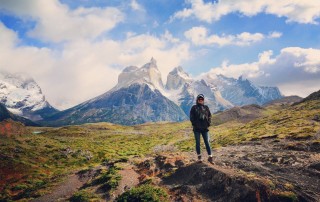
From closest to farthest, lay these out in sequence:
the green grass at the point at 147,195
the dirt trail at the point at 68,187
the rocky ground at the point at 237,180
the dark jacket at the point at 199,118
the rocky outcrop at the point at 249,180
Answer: the rocky outcrop at the point at 249,180, the rocky ground at the point at 237,180, the green grass at the point at 147,195, the dark jacket at the point at 199,118, the dirt trail at the point at 68,187

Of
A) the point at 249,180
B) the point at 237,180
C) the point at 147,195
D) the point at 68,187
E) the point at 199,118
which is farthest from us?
the point at 68,187

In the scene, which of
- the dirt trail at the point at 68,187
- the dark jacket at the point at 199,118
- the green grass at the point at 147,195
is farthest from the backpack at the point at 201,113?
the dirt trail at the point at 68,187

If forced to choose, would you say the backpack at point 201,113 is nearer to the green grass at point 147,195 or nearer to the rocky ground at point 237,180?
the rocky ground at point 237,180

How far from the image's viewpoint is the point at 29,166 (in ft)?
159

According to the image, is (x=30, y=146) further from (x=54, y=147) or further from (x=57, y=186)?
(x=57, y=186)

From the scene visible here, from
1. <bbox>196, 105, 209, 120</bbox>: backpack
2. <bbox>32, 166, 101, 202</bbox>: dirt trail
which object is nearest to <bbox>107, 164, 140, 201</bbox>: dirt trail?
<bbox>32, 166, 101, 202</bbox>: dirt trail

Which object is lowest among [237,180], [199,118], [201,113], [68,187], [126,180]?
[68,187]

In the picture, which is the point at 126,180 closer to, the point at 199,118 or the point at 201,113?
the point at 199,118

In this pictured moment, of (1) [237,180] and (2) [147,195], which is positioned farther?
(2) [147,195]

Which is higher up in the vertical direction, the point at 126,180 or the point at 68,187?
the point at 126,180

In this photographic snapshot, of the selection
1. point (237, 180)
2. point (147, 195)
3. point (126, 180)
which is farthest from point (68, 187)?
point (237, 180)

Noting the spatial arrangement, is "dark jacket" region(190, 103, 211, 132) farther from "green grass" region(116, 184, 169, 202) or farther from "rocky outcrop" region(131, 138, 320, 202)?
"green grass" region(116, 184, 169, 202)

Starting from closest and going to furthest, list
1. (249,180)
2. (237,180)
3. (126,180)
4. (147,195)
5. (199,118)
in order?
(249,180) → (237,180) → (147,195) → (199,118) → (126,180)

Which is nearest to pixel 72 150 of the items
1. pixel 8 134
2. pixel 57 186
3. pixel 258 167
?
pixel 8 134
